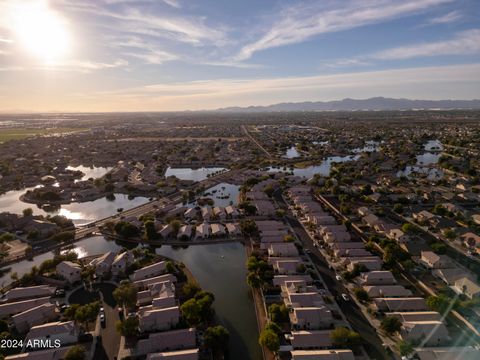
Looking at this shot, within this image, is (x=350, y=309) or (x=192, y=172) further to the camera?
(x=192, y=172)

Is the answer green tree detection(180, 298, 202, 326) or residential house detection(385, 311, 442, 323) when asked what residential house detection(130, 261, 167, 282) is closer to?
green tree detection(180, 298, 202, 326)

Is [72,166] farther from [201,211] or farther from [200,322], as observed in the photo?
[200,322]

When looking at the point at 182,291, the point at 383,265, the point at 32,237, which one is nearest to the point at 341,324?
the point at 383,265

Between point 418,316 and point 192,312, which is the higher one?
point 192,312

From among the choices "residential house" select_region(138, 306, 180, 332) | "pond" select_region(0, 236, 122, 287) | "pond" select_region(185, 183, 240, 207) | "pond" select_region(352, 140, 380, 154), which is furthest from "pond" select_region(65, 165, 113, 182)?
"pond" select_region(352, 140, 380, 154)

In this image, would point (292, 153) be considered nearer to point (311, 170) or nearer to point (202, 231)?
point (311, 170)

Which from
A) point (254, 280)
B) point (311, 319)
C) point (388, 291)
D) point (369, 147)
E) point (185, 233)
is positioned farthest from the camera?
point (369, 147)

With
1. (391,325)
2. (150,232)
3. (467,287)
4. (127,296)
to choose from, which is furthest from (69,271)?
(467,287)

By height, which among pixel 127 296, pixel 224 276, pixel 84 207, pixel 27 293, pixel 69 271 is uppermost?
pixel 127 296
